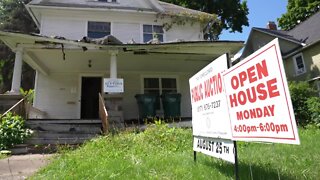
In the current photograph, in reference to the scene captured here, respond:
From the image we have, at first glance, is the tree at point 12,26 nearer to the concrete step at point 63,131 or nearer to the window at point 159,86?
the window at point 159,86

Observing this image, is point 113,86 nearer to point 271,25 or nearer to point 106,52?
point 106,52

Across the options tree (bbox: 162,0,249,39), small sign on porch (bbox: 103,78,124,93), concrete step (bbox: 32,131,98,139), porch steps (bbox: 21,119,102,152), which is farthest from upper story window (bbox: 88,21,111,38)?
tree (bbox: 162,0,249,39)

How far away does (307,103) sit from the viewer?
12.4m

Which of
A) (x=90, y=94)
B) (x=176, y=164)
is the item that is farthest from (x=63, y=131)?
(x=176, y=164)

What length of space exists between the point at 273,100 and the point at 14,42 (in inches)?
430

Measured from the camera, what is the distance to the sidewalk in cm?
539

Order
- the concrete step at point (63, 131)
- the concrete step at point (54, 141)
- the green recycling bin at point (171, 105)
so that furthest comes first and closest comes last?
the green recycling bin at point (171, 105) → the concrete step at point (63, 131) → the concrete step at point (54, 141)

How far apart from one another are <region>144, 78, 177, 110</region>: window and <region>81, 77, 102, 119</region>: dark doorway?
2330 mm

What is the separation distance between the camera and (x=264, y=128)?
2.70m

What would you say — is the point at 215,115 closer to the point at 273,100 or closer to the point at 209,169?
the point at 209,169

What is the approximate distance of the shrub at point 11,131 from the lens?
8281mm

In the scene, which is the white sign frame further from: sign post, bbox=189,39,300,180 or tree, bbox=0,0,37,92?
tree, bbox=0,0,37,92

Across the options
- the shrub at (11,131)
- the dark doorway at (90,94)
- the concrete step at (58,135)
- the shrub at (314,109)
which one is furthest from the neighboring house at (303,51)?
the shrub at (11,131)

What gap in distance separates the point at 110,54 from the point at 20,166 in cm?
647
